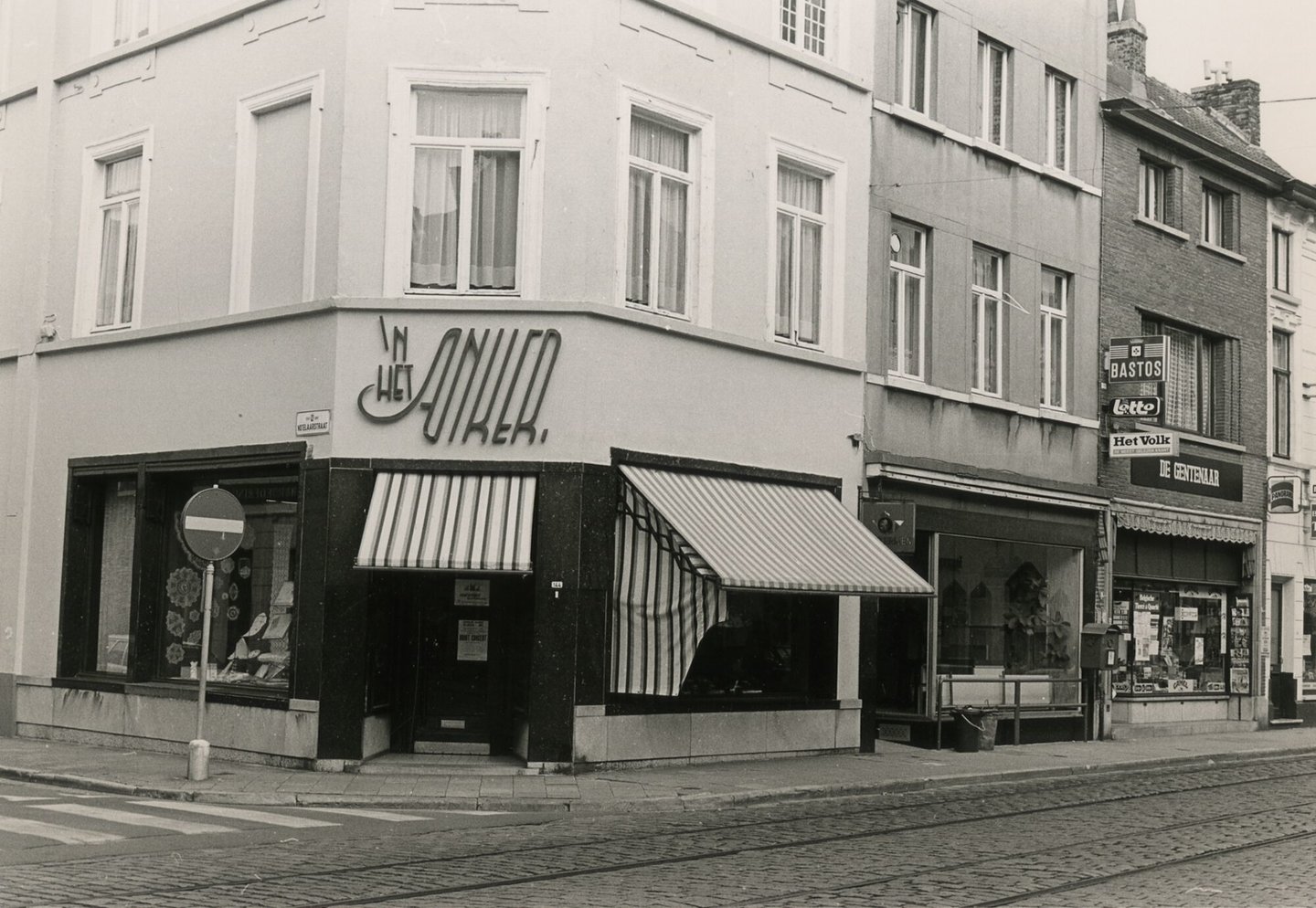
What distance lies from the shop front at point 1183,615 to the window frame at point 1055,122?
519 centimetres

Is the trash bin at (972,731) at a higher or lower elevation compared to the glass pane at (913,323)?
lower

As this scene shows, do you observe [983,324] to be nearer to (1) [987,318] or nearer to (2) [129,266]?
(1) [987,318]

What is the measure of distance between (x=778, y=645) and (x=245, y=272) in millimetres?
7452

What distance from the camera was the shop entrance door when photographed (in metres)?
16.7

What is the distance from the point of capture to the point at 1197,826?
13.1 m

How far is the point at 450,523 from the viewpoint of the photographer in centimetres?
1577

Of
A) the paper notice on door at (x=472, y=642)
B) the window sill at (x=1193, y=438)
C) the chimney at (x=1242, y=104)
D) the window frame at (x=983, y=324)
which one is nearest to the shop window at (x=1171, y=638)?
the window sill at (x=1193, y=438)

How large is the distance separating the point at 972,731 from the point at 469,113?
9.99m

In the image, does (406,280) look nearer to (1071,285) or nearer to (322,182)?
(322,182)

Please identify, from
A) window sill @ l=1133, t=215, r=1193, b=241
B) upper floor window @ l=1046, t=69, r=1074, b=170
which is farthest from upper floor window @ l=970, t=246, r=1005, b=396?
window sill @ l=1133, t=215, r=1193, b=241

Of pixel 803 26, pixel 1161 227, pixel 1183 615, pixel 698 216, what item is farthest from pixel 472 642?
pixel 1161 227

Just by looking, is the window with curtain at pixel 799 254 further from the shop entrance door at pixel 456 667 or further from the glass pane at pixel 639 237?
the shop entrance door at pixel 456 667

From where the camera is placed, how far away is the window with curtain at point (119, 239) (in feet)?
63.1

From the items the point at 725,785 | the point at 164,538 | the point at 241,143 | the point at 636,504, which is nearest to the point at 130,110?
the point at 241,143
